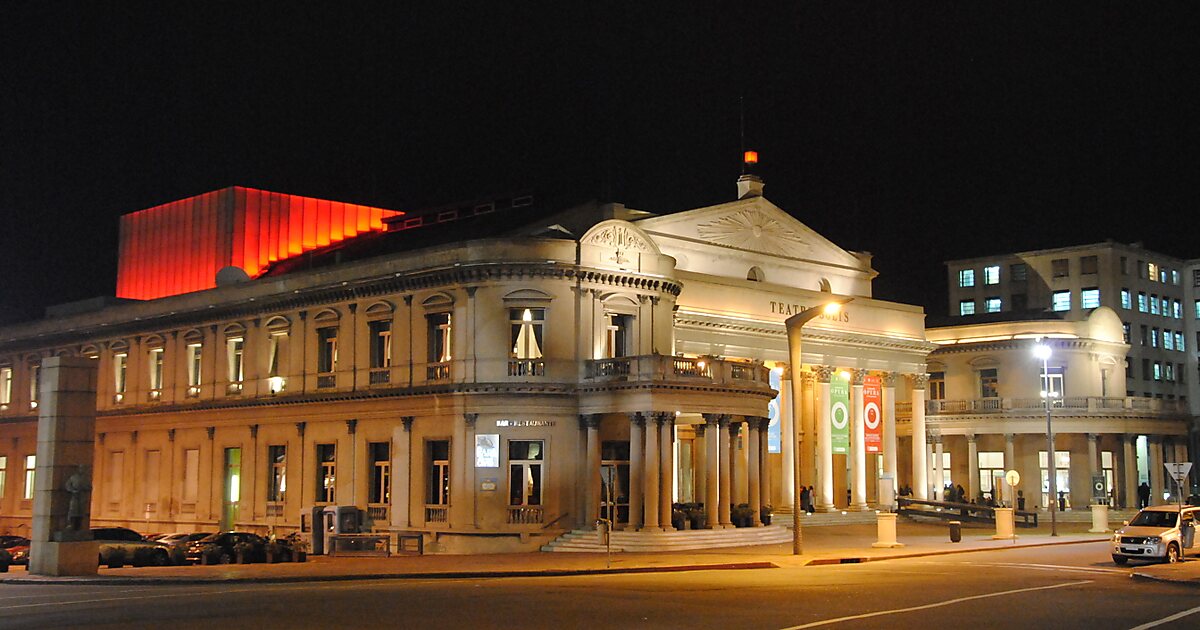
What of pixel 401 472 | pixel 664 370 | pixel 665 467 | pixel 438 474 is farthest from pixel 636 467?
pixel 401 472

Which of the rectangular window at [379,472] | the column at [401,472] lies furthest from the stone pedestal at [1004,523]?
the rectangular window at [379,472]

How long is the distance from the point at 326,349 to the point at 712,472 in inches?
659

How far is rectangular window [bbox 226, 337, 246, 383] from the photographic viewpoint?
5591cm

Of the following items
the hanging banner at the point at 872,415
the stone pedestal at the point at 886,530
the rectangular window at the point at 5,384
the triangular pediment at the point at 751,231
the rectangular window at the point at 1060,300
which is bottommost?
the stone pedestal at the point at 886,530

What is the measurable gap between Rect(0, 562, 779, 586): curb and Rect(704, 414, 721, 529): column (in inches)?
344

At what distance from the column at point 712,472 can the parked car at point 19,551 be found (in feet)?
74.0

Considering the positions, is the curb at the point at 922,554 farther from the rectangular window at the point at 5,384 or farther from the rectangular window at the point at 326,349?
the rectangular window at the point at 5,384

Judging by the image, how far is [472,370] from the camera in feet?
151

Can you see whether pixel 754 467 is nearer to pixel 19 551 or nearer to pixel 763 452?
pixel 763 452

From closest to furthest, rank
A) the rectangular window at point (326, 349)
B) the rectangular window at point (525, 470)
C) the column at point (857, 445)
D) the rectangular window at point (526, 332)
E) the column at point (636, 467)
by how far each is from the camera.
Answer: the column at point (636, 467)
the rectangular window at point (525, 470)
the rectangular window at point (526, 332)
the rectangular window at point (326, 349)
the column at point (857, 445)

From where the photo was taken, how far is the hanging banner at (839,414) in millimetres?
62375

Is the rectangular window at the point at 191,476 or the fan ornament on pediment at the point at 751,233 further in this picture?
the fan ornament on pediment at the point at 751,233

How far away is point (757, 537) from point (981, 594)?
20329 millimetres

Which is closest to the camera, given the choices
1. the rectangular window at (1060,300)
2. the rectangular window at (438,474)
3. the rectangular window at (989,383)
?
the rectangular window at (438,474)
